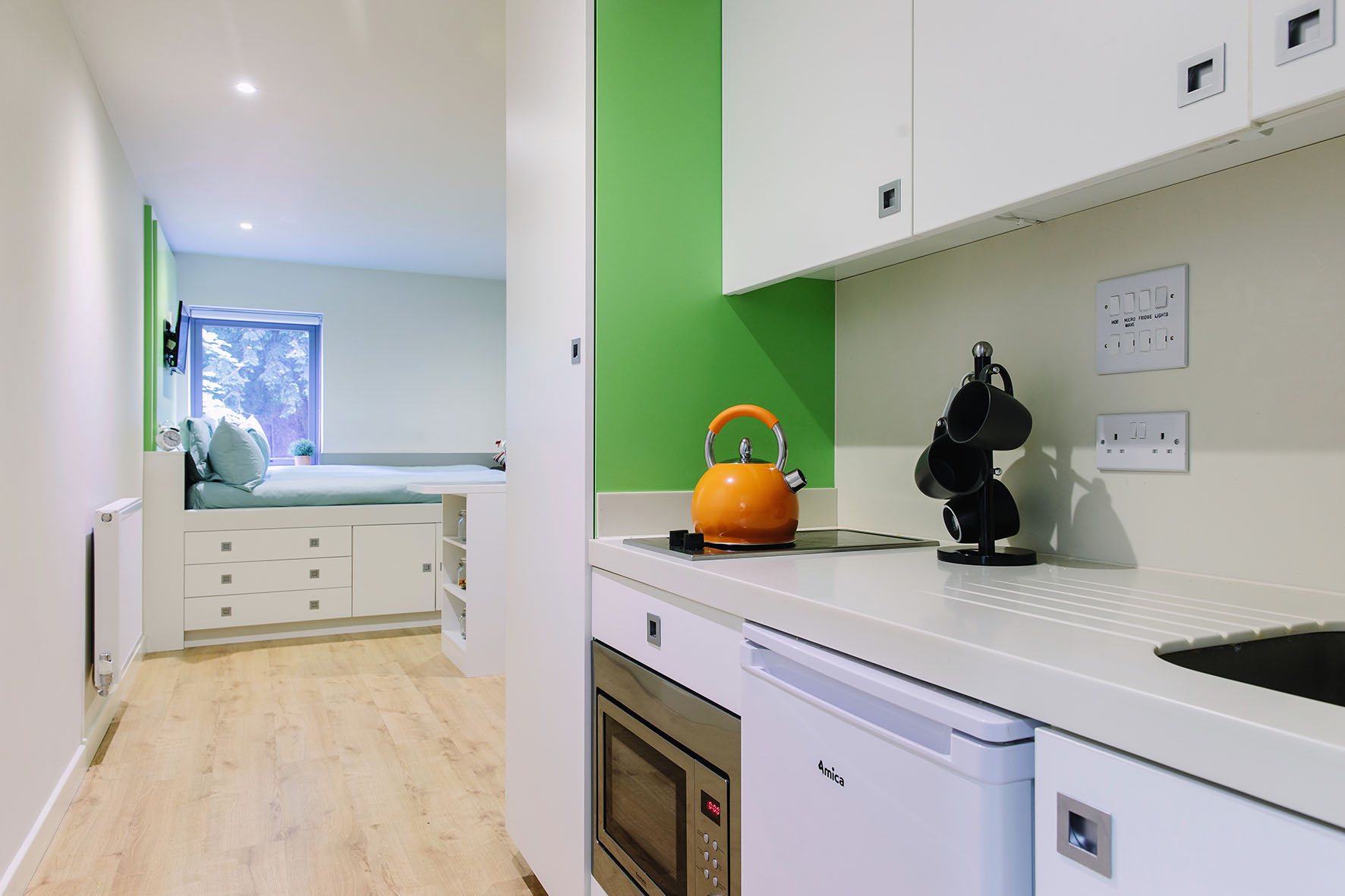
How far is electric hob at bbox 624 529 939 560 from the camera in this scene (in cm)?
141

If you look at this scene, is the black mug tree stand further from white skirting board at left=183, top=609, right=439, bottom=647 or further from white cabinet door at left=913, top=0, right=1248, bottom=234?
white skirting board at left=183, top=609, right=439, bottom=647

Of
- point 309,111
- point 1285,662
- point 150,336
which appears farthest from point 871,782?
point 150,336

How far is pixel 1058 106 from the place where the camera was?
1029mm

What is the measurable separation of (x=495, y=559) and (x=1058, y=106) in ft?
10.6

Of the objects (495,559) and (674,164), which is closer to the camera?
(674,164)

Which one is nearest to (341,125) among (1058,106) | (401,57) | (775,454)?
(401,57)

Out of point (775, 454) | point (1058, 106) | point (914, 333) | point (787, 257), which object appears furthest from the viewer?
point (775, 454)

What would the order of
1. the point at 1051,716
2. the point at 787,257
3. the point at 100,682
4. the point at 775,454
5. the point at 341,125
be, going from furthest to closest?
1. the point at 341,125
2. the point at 100,682
3. the point at 775,454
4. the point at 787,257
5. the point at 1051,716

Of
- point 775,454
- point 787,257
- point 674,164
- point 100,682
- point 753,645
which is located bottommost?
point 100,682

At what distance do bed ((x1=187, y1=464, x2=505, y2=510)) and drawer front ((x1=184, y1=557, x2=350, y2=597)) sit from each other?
33 cm

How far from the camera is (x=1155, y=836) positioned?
0.57m

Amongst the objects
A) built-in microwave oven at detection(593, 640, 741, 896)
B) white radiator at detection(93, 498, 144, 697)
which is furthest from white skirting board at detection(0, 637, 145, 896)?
built-in microwave oven at detection(593, 640, 741, 896)

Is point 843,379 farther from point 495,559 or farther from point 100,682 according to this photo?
point 100,682

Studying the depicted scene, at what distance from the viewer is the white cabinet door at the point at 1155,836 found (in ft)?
1.65
